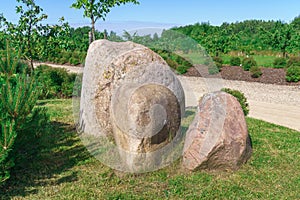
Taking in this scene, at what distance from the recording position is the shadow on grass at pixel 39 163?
503 cm

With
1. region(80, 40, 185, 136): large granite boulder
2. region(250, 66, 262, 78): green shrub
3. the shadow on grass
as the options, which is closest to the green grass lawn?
the shadow on grass

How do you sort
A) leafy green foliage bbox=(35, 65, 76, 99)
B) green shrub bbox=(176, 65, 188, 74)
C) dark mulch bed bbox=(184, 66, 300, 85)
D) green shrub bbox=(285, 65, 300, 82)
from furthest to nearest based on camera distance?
dark mulch bed bbox=(184, 66, 300, 85) < green shrub bbox=(285, 65, 300, 82) < leafy green foliage bbox=(35, 65, 76, 99) < green shrub bbox=(176, 65, 188, 74)

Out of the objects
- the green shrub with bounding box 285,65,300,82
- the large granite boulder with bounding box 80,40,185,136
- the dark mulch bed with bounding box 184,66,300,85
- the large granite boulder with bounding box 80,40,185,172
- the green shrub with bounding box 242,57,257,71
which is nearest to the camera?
the large granite boulder with bounding box 80,40,185,172

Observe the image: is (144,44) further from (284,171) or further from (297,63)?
(297,63)

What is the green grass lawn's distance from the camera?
15.8 ft

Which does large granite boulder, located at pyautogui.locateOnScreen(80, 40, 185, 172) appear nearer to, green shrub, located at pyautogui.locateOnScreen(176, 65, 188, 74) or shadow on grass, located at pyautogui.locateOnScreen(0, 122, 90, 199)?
green shrub, located at pyautogui.locateOnScreen(176, 65, 188, 74)

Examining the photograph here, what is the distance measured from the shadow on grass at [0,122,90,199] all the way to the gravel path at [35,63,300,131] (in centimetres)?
203

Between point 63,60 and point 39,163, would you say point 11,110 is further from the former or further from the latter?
point 63,60

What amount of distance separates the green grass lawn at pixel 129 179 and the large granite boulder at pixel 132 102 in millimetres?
382

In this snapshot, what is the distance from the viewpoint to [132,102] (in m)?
5.14

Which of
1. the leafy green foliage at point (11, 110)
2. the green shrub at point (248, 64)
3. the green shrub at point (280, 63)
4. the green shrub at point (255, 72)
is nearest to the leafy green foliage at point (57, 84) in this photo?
the leafy green foliage at point (11, 110)

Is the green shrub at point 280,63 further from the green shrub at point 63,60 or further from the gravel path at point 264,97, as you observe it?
the green shrub at point 63,60

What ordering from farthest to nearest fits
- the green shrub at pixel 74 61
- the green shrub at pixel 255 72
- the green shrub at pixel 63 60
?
the green shrub at pixel 63 60 < the green shrub at pixel 74 61 < the green shrub at pixel 255 72

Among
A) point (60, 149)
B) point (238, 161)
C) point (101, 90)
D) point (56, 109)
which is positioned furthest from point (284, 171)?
point (56, 109)
